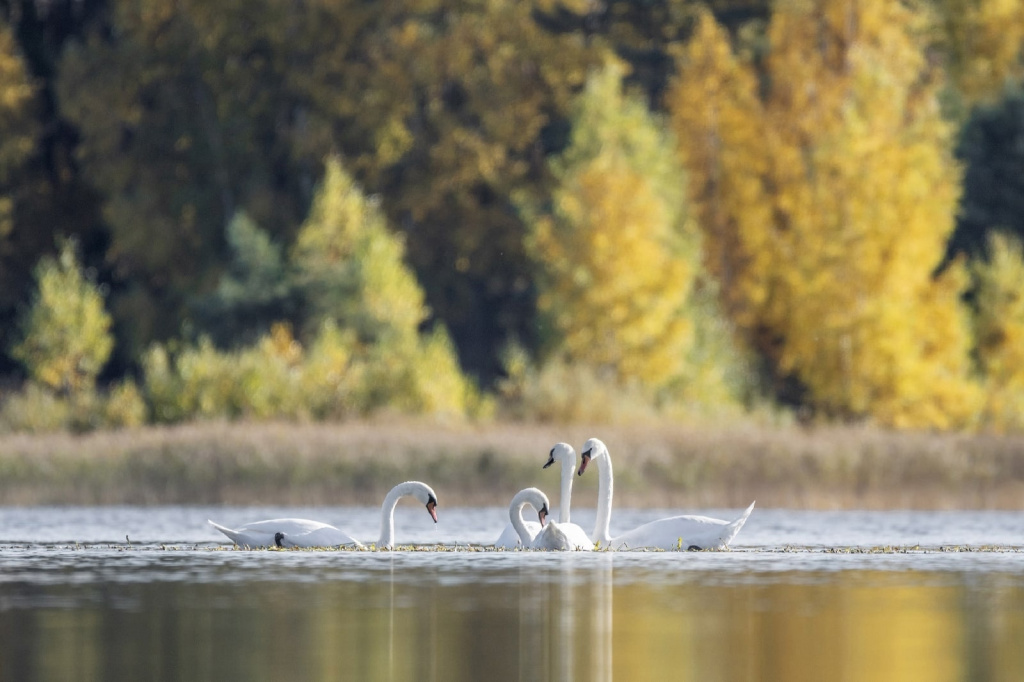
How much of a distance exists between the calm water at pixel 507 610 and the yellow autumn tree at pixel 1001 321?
2497 cm

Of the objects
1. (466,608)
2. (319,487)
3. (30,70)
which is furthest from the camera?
(30,70)

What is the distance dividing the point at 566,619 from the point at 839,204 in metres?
31.5

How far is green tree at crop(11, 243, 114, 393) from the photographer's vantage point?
1889 inches

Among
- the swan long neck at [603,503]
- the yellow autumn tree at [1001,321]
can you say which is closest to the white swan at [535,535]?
the swan long neck at [603,503]

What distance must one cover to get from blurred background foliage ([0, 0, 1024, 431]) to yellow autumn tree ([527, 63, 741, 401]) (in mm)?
75

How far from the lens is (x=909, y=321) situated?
4728cm

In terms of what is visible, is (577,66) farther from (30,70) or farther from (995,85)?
(30,70)

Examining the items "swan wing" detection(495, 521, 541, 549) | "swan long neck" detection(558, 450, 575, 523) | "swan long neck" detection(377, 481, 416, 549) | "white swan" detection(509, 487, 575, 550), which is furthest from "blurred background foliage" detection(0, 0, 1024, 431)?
"white swan" detection(509, 487, 575, 550)

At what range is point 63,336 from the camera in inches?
1890

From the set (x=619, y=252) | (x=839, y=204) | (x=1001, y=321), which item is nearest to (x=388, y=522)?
(x=619, y=252)

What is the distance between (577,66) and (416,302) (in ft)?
33.5

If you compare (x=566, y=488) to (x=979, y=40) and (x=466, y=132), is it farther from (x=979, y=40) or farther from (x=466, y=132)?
(x=979, y=40)

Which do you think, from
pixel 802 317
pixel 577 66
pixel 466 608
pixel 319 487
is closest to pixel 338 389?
pixel 319 487

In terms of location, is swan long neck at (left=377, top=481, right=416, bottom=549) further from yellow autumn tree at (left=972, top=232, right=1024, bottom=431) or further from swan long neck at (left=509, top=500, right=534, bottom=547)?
yellow autumn tree at (left=972, top=232, right=1024, bottom=431)
